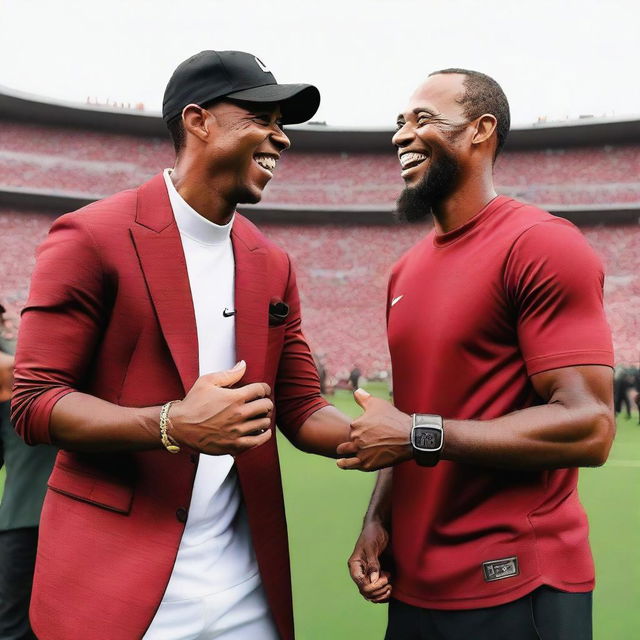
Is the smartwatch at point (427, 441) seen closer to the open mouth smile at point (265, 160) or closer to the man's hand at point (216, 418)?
the man's hand at point (216, 418)

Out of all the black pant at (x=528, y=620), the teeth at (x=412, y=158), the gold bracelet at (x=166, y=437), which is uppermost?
the teeth at (x=412, y=158)

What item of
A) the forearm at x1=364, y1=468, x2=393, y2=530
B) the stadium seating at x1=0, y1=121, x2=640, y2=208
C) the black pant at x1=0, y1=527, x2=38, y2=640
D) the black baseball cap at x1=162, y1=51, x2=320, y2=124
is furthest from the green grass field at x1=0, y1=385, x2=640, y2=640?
the stadium seating at x1=0, y1=121, x2=640, y2=208

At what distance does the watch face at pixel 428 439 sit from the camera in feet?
5.81

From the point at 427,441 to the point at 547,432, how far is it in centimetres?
29

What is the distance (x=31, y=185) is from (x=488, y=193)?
2810 cm

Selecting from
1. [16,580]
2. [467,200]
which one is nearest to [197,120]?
[467,200]

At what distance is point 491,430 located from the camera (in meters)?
1.76

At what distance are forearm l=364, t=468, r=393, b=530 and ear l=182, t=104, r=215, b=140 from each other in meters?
1.19

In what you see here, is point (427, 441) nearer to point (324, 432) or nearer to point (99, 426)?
point (324, 432)

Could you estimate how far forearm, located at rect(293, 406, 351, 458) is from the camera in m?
2.12

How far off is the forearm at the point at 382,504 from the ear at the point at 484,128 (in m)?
1.08

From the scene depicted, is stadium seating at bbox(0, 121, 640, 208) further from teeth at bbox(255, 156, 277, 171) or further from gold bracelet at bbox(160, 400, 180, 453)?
gold bracelet at bbox(160, 400, 180, 453)

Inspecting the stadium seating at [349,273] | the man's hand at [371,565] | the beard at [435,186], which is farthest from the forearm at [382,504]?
the stadium seating at [349,273]

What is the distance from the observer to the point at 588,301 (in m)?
1.73
